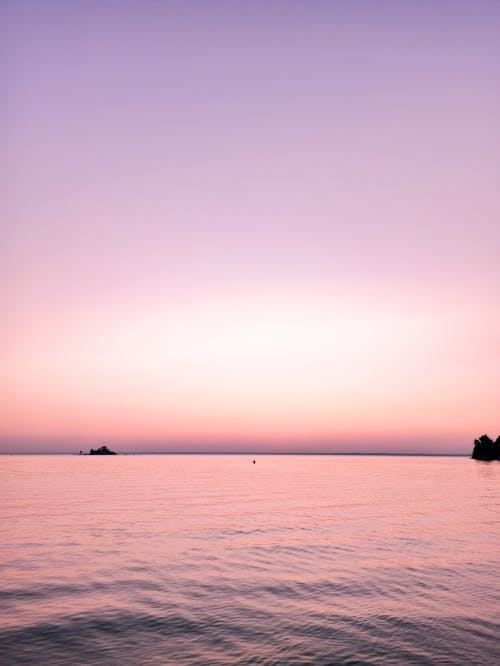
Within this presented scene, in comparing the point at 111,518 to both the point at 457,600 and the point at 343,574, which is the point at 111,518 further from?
the point at 457,600

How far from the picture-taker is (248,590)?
73.7 ft

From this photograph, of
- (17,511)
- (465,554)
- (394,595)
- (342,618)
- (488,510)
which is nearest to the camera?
(342,618)

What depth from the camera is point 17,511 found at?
48.7 metres

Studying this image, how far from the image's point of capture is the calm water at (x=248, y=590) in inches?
619

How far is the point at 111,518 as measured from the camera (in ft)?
148

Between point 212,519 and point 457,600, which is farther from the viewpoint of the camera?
point 212,519

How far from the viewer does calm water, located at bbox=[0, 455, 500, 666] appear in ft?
51.5

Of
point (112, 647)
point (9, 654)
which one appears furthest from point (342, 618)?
point (9, 654)

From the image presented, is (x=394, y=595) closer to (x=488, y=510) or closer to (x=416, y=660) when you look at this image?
(x=416, y=660)

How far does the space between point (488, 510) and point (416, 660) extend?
45.2 meters

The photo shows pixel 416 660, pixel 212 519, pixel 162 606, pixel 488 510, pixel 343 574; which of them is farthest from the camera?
pixel 488 510

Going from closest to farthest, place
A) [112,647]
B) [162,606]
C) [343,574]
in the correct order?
[112,647] < [162,606] < [343,574]

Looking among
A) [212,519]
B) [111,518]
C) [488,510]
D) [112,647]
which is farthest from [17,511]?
[488,510]

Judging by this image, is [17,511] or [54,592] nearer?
[54,592]
